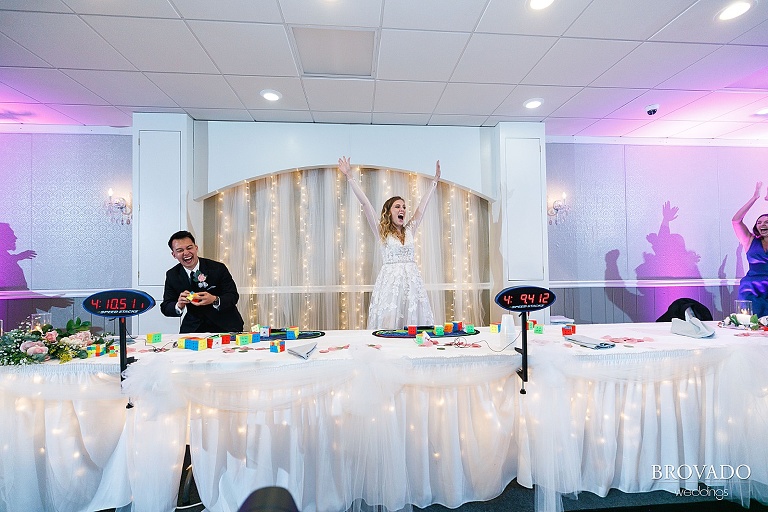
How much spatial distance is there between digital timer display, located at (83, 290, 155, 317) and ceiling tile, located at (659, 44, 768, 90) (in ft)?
13.6

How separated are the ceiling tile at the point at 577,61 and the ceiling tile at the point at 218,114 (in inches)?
109

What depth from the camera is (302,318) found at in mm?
4352

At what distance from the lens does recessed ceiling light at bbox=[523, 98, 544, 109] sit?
12.1ft

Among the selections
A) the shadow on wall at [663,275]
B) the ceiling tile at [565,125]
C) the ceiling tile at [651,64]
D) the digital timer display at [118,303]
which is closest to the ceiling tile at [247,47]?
the digital timer display at [118,303]

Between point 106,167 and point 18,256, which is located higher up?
point 106,167

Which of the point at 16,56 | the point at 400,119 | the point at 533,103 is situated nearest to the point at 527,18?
the point at 533,103

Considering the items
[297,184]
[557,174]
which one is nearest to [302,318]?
[297,184]

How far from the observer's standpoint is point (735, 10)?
2.40 m

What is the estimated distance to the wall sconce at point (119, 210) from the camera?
167 inches

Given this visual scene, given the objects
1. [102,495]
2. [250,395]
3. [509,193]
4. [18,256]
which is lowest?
[102,495]

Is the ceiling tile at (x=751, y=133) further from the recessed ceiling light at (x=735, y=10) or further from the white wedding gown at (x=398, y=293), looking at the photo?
the white wedding gown at (x=398, y=293)

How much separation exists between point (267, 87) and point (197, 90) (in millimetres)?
643

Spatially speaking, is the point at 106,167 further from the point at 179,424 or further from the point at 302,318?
the point at 179,424

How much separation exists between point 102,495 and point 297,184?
10.8 ft
